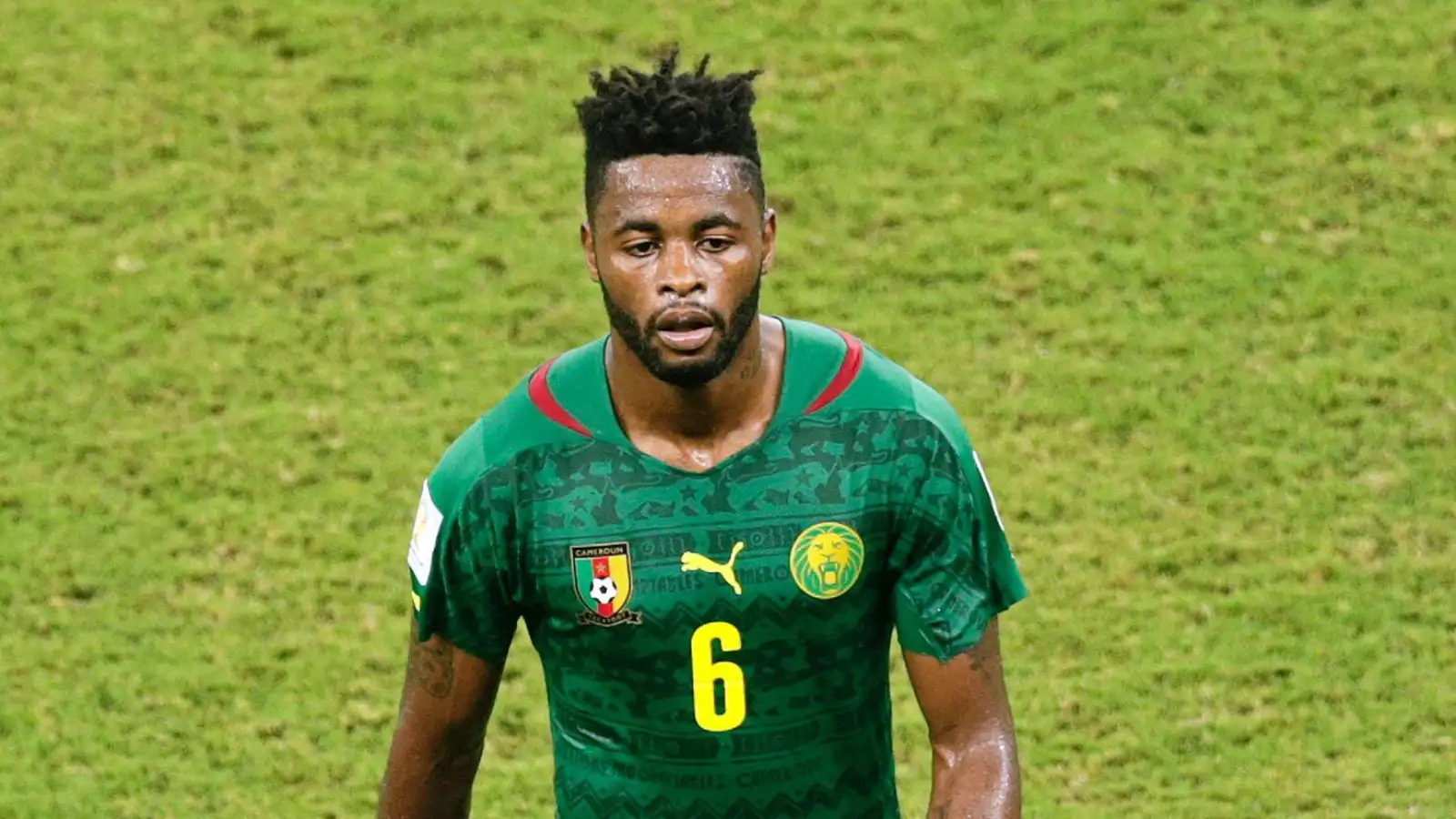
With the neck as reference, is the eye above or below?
above

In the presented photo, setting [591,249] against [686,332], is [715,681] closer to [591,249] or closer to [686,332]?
[686,332]

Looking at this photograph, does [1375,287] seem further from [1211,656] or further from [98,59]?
[98,59]

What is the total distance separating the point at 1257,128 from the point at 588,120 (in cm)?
560

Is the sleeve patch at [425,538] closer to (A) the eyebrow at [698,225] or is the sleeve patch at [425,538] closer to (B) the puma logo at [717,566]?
(B) the puma logo at [717,566]

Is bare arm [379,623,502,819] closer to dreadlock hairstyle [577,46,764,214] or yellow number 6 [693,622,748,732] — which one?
yellow number 6 [693,622,748,732]

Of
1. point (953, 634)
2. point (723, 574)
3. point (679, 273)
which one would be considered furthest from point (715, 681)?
point (679, 273)

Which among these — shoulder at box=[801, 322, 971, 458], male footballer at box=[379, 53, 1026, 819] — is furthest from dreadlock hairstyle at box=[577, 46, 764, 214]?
Answer: shoulder at box=[801, 322, 971, 458]

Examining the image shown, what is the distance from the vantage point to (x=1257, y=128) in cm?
983

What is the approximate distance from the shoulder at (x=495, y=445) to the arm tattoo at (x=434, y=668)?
0.28m

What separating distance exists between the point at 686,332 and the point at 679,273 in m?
0.10

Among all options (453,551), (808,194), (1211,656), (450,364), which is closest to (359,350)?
(450,364)

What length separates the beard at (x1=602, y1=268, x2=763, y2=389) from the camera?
454 centimetres

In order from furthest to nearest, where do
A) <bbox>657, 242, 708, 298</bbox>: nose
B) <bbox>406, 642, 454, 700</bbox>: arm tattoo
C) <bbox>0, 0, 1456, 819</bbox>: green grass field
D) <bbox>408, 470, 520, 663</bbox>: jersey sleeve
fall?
<bbox>0, 0, 1456, 819</bbox>: green grass field, <bbox>406, 642, 454, 700</bbox>: arm tattoo, <bbox>408, 470, 520, 663</bbox>: jersey sleeve, <bbox>657, 242, 708, 298</bbox>: nose

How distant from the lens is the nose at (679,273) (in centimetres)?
449
